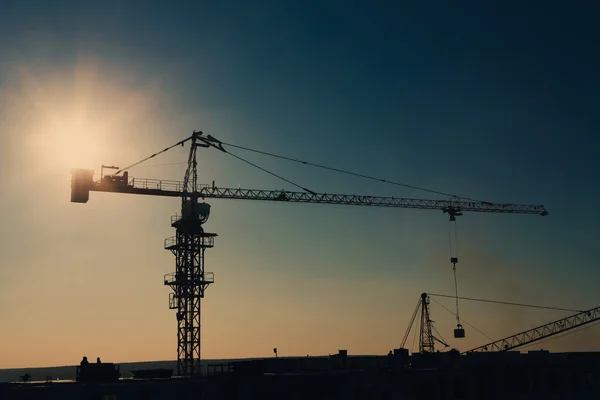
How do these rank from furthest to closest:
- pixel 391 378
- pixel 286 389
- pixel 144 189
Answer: pixel 144 189 → pixel 391 378 → pixel 286 389

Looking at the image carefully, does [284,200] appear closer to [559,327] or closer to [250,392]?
[559,327]

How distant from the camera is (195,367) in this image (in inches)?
4579

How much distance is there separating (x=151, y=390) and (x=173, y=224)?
202 ft

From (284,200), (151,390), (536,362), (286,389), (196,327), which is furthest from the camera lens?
(284,200)

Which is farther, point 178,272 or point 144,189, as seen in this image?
point 144,189

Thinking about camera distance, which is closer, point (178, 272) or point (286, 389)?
point (286, 389)

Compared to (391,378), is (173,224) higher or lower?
higher

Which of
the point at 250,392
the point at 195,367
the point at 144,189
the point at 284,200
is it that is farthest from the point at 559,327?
the point at 250,392

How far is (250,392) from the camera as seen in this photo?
6188cm

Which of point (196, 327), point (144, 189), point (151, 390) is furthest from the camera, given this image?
point (144, 189)

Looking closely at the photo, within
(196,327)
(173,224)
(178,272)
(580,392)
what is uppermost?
(173,224)

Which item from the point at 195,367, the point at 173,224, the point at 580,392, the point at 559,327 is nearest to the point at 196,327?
the point at 195,367

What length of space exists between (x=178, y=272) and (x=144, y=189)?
1959 centimetres

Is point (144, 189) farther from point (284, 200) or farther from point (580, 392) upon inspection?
point (580, 392)
